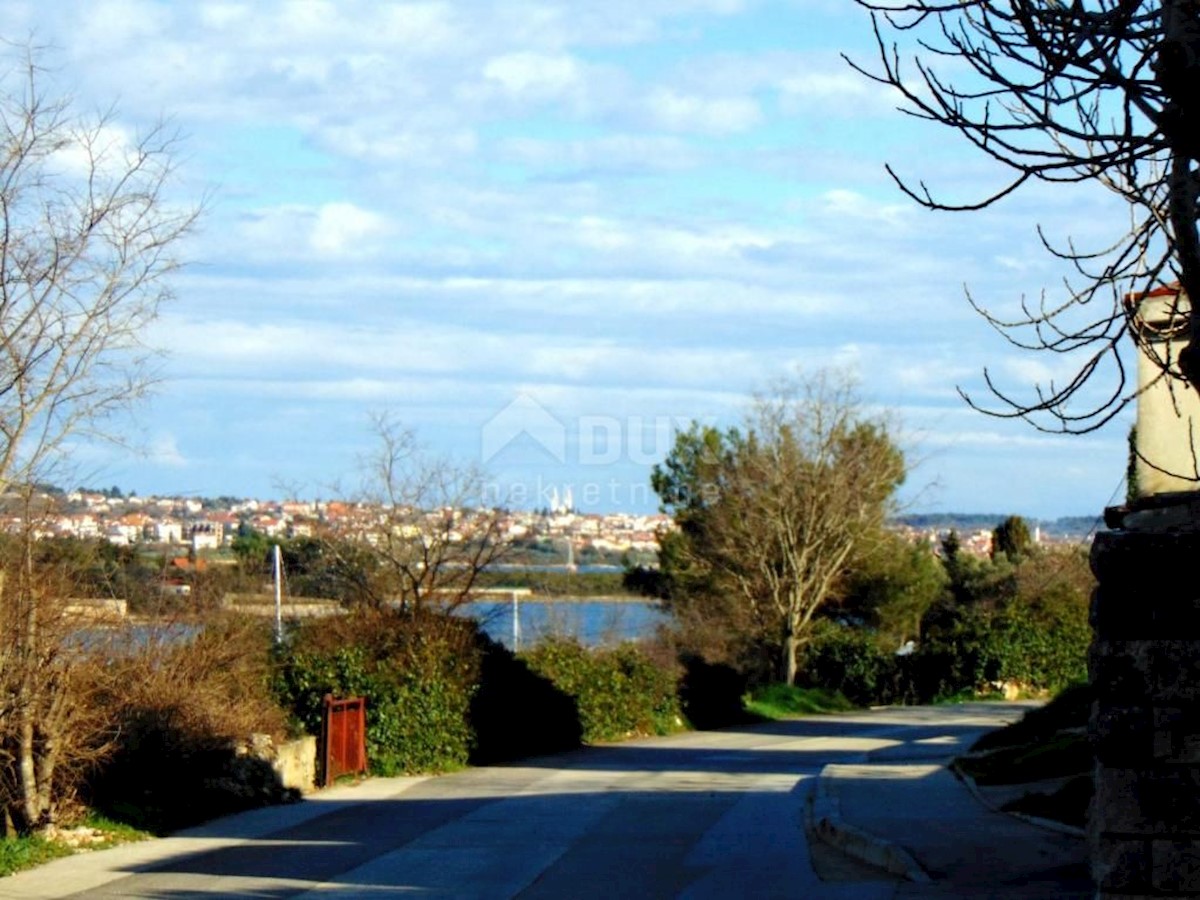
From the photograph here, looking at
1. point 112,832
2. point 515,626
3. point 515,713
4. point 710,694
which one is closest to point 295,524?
point 515,626

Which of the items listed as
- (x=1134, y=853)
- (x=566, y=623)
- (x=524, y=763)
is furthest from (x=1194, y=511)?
(x=566, y=623)

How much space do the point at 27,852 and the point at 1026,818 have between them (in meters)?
10.0

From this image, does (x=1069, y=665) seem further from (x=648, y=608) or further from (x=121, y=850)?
(x=121, y=850)

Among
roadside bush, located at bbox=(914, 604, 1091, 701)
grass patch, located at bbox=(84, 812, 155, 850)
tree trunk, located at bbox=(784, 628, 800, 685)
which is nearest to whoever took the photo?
grass patch, located at bbox=(84, 812, 155, 850)

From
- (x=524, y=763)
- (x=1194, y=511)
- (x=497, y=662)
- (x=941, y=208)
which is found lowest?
(x=524, y=763)

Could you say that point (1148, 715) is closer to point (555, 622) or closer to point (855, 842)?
point (855, 842)

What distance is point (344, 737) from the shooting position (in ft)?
82.1

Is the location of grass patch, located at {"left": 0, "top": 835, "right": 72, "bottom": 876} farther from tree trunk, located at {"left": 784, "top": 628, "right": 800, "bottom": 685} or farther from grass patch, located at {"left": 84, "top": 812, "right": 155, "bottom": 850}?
tree trunk, located at {"left": 784, "top": 628, "right": 800, "bottom": 685}

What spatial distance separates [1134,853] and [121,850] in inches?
462

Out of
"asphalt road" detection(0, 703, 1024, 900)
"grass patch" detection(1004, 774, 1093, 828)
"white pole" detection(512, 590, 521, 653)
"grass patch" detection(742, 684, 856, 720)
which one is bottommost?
"grass patch" detection(742, 684, 856, 720)

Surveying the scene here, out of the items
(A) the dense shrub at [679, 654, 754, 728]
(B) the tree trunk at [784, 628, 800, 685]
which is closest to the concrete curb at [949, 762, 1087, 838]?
(A) the dense shrub at [679, 654, 754, 728]

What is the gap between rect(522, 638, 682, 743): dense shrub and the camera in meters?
33.0

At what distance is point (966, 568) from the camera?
62.9 m

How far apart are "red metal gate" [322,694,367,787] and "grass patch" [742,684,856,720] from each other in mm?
19291
